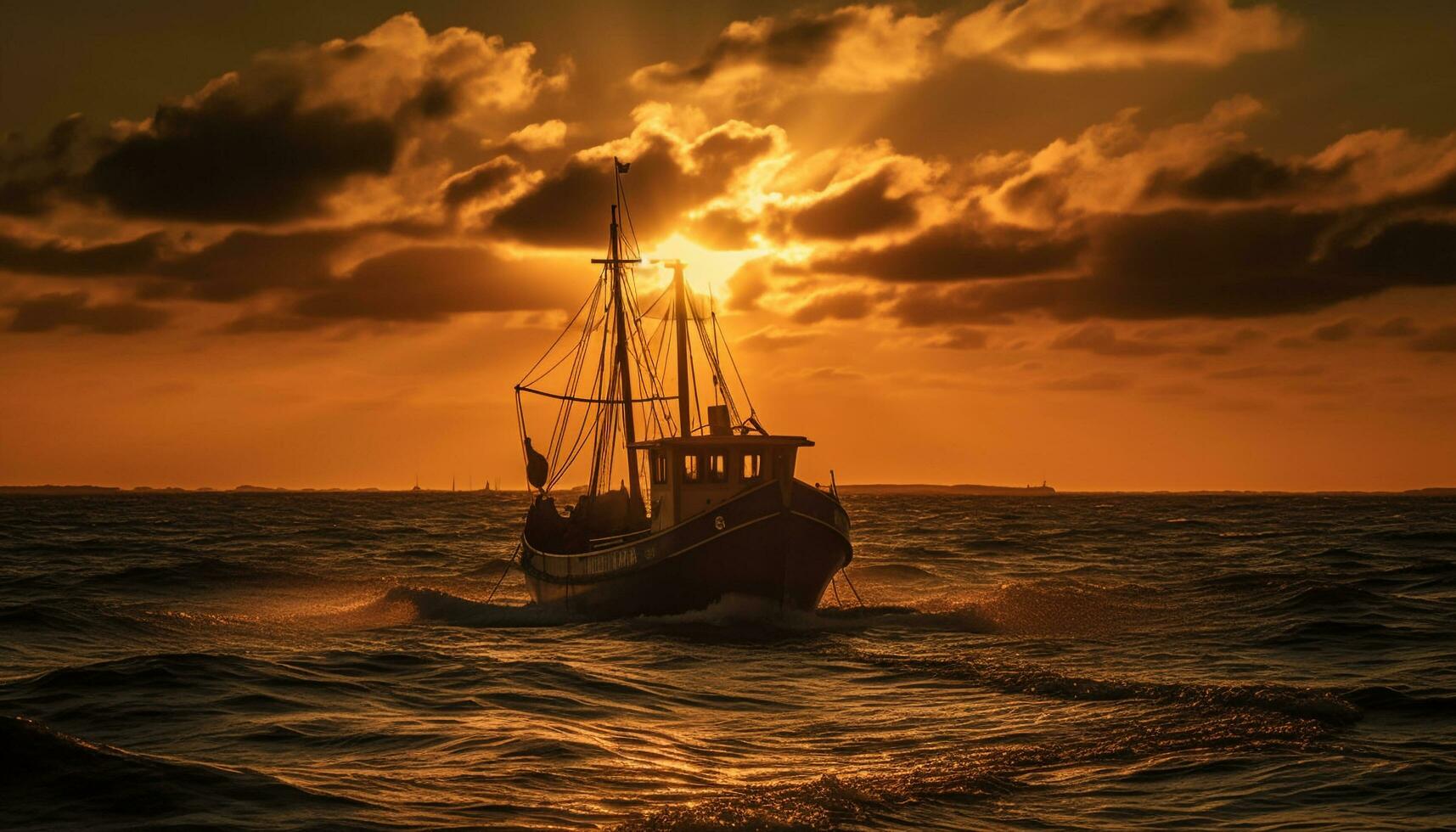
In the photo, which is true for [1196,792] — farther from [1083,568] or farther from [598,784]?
[1083,568]

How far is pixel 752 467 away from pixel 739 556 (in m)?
3.04

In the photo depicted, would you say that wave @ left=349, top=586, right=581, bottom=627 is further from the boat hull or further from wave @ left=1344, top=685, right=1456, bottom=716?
wave @ left=1344, top=685, right=1456, bottom=716

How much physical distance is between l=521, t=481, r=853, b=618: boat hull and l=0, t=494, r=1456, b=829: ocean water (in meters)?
0.70

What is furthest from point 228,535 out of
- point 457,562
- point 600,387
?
point 600,387

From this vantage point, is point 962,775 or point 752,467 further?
point 752,467

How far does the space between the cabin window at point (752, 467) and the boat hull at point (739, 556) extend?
5.66 feet

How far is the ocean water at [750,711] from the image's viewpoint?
16.2m

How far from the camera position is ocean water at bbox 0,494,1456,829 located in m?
16.2

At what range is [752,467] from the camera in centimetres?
3944

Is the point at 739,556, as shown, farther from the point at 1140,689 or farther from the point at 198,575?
the point at 198,575

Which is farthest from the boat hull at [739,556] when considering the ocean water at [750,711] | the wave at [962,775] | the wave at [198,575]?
the wave at [198,575]

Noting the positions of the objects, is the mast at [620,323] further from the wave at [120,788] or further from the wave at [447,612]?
the wave at [120,788]

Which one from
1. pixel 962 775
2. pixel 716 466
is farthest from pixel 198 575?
pixel 962 775

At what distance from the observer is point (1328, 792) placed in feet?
55.5
